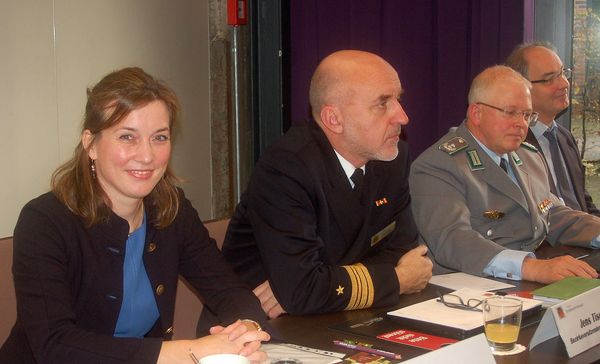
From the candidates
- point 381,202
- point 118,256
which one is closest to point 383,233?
point 381,202

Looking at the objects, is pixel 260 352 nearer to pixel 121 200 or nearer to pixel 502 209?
pixel 121 200

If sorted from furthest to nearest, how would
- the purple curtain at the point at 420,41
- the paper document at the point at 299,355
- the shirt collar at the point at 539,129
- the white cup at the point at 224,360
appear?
the purple curtain at the point at 420,41 → the shirt collar at the point at 539,129 → the paper document at the point at 299,355 → the white cup at the point at 224,360

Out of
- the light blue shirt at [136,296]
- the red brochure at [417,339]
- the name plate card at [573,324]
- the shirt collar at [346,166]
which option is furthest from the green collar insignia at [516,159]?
the light blue shirt at [136,296]

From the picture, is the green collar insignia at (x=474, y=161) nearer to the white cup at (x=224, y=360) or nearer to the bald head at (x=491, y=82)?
the bald head at (x=491, y=82)

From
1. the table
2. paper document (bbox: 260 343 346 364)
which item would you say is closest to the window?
the table

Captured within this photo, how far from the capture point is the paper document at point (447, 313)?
1.97 m

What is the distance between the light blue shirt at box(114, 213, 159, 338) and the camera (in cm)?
216

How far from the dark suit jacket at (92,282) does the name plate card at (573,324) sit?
70cm

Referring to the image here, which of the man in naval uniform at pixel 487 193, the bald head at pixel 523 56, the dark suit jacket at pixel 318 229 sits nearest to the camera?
the dark suit jacket at pixel 318 229

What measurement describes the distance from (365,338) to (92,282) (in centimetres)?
68

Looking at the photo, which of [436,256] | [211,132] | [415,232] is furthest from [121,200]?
[211,132]

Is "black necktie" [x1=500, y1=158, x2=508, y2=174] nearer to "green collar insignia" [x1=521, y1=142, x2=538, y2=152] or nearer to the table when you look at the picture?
"green collar insignia" [x1=521, y1=142, x2=538, y2=152]

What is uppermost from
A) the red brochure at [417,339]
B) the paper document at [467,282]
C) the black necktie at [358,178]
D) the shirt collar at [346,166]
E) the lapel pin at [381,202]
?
the shirt collar at [346,166]

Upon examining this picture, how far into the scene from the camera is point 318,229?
2.51 m
